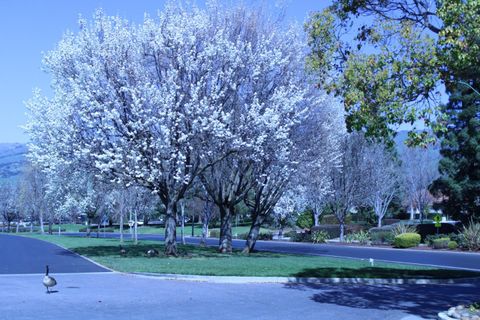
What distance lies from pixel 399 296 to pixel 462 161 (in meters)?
30.2

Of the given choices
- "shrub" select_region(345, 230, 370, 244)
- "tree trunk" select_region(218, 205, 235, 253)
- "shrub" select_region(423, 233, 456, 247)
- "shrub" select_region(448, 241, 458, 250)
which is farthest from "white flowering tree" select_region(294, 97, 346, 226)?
"shrub" select_region(345, 230, 370, 244)

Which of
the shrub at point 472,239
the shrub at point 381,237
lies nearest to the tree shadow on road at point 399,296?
the shrub at point 472,239

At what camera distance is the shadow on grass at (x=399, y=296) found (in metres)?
13.2

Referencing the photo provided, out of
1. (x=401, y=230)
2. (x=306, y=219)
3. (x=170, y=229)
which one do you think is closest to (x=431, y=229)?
(x=401, y=230)

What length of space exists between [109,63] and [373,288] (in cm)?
1464

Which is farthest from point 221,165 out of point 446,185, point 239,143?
point 446,185

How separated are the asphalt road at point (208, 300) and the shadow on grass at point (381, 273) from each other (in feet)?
5.40

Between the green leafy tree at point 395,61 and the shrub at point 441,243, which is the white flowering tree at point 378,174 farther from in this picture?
the green leafy tree at point 395,61

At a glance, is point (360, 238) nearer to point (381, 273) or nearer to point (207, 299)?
point (381, 273)

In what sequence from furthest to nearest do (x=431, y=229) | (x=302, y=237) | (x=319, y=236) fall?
(x=302, y=237) < (x=319, y=236) < (x=431, y=229)

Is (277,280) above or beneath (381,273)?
above

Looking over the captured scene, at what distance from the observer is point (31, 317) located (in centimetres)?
1055

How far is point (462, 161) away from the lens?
140 ft

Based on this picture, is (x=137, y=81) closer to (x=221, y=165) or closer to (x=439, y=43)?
(x=221, y=165)
